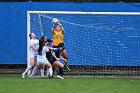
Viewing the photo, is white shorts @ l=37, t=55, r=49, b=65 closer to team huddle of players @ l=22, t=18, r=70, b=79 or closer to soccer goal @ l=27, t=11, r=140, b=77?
team huddle of players @ l=22, t=18, r=70, b=79

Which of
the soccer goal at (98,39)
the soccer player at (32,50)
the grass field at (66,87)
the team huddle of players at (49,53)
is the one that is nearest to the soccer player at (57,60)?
the team huddle of players at (49,53)

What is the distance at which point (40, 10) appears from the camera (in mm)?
21094

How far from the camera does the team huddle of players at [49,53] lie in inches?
753

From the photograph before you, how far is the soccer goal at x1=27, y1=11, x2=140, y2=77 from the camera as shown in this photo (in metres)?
20.6

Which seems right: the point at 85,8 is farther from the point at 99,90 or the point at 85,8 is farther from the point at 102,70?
the point at 99,90

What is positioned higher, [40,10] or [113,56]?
[40,10]

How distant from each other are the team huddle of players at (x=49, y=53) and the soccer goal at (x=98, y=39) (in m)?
0.76

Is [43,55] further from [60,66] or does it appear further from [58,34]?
[58,34]

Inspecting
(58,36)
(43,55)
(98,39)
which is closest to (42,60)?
(43,55)

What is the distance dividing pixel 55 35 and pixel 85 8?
1.89 meters

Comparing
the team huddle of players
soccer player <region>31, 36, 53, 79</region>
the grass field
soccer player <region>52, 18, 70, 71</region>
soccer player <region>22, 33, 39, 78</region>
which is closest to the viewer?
the grass field

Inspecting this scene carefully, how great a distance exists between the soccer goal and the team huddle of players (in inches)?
29.9

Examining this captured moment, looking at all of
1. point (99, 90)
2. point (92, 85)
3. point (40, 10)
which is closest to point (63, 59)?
point (40, 10)

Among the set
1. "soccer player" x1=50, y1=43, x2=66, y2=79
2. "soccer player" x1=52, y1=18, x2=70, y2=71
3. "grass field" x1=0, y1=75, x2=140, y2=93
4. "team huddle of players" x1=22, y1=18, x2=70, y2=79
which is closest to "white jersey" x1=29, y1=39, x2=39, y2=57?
"team huddle of players" x1=22, y1=18, x2=70, y2=79
